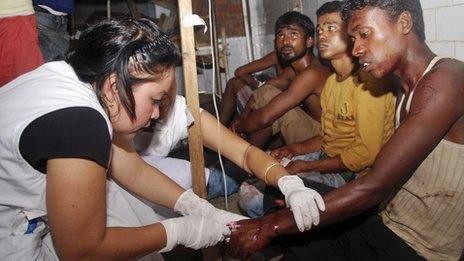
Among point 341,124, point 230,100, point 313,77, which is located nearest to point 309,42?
point 313,77

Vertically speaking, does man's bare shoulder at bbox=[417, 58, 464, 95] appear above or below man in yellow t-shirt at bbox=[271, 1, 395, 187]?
above

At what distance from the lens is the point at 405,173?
1482 millimetres

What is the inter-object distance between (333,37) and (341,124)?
2.39ft

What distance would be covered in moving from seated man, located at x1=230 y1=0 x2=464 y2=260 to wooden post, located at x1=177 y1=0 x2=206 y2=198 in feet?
1.04

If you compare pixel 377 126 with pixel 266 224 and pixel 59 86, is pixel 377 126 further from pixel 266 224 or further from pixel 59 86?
pixel 59 86

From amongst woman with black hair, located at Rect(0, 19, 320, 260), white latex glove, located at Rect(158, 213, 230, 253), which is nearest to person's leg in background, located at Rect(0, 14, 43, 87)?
woman with black hair, located at Rect(0, 19, 320, 260)

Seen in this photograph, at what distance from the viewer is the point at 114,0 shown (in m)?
6.27

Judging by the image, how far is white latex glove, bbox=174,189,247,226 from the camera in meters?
1.78

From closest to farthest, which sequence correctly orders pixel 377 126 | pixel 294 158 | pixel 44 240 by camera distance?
pixel 44 240
pixel 377 126
pixel 294 158

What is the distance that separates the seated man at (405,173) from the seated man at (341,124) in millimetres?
384

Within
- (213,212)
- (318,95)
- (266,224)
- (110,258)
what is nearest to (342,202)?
(266,224)

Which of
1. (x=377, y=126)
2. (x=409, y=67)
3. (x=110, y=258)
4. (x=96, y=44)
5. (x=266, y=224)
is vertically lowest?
(x=266, y=224)

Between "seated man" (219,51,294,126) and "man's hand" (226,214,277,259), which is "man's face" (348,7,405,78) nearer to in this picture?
"man's hand" (226,214,277,259)

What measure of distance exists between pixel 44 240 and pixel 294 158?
1746mm
